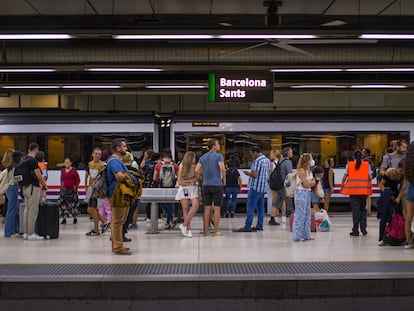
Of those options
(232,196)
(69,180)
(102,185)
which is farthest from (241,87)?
(102,185)

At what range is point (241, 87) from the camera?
13.9 meters

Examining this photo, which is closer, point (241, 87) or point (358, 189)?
point (358, 189)

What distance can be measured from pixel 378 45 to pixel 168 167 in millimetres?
6865

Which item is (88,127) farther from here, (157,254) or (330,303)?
(330,303)

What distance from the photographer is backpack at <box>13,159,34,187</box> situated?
1077 cm

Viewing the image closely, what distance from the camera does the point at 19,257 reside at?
8.88 metres

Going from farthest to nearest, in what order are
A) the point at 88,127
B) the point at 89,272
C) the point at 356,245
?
the point at 88,127 → the point at 356,245 → the point at 89,272

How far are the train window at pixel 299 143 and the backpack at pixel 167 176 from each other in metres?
5.08

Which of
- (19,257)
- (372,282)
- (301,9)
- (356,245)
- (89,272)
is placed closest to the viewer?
(372,282)

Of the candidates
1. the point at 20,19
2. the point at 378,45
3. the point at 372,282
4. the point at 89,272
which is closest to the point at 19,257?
the point at 89,272

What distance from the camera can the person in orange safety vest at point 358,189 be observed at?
11156 millimetres

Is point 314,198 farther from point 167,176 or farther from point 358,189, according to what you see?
point 167,176

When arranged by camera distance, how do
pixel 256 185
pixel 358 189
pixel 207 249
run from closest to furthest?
pixel 207 249
pixel 358 189
pixel 256 185

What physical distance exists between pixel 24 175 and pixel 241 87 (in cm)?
536
